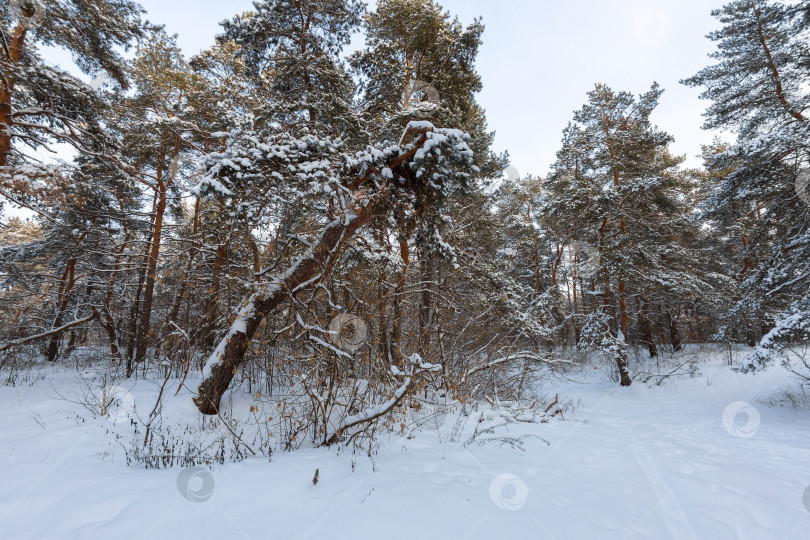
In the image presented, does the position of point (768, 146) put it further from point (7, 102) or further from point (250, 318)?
point (7, 102)

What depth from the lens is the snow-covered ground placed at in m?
2.36

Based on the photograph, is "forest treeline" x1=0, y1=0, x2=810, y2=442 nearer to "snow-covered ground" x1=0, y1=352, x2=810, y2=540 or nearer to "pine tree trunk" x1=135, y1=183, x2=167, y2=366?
"pine tree trunk" x1=135, y1=183, x2=167, y2=366

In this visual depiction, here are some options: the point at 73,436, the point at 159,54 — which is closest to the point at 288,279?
the point at 73,436

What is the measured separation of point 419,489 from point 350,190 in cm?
457

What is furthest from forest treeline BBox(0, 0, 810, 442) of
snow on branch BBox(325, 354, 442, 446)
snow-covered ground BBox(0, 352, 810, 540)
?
snow-covered ground BBox(0, 352, 810, 540)

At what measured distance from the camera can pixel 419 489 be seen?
2.98 metres

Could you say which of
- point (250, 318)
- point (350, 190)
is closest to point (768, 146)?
point (350, 190)

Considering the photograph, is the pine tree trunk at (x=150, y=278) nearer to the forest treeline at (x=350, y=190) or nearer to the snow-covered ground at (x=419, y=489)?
the forest treeline at (x=350, y=190)

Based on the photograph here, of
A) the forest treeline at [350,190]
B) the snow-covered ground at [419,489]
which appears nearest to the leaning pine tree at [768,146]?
the forest treeline at [350,190]

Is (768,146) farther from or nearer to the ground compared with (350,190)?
farther from the ground

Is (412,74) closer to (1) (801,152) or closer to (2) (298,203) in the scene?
(2) (298,203)

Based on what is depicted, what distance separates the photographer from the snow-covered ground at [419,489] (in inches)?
92.7

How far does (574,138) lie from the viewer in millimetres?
13727

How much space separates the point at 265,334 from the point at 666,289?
14.6m
